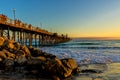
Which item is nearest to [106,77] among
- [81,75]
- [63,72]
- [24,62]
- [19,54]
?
[81,75]

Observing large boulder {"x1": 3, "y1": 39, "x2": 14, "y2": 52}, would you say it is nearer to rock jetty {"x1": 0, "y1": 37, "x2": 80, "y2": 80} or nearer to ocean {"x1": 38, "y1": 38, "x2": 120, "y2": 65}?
rock jetty {"x1": 0, "y1": 37, "x2": 80, "y2": 80}

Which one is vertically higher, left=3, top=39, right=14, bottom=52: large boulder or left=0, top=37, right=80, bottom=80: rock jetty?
left=3, top=39, right=14, bottom=52: large boulder

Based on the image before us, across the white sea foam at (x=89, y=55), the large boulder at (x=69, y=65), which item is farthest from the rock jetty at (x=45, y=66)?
the white sea foam at (x=89, y=55)

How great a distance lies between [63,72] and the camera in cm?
1136

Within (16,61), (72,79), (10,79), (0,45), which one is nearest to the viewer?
(10,79)

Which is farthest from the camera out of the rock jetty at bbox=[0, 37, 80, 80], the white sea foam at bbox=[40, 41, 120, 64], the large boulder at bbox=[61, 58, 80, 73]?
the white sea foam at bbox=[40, 41, 120, 64]

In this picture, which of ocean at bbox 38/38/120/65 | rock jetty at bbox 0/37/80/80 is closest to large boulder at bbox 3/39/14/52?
rock jetty at bbox 0/37/80/80

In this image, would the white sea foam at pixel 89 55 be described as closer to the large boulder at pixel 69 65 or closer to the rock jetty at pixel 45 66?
the large boulder at pixel 69 65

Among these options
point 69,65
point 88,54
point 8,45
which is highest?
point 8,45

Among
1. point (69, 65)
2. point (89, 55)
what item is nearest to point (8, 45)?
point (69, 65)

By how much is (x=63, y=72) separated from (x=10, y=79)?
2.44 m

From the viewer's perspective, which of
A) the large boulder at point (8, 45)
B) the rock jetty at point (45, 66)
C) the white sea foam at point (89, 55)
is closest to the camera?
the rock jetty at point (45, 66)

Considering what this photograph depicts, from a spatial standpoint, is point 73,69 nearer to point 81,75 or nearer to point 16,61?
point 81,75

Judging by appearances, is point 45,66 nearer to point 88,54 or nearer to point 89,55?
point 89,55
